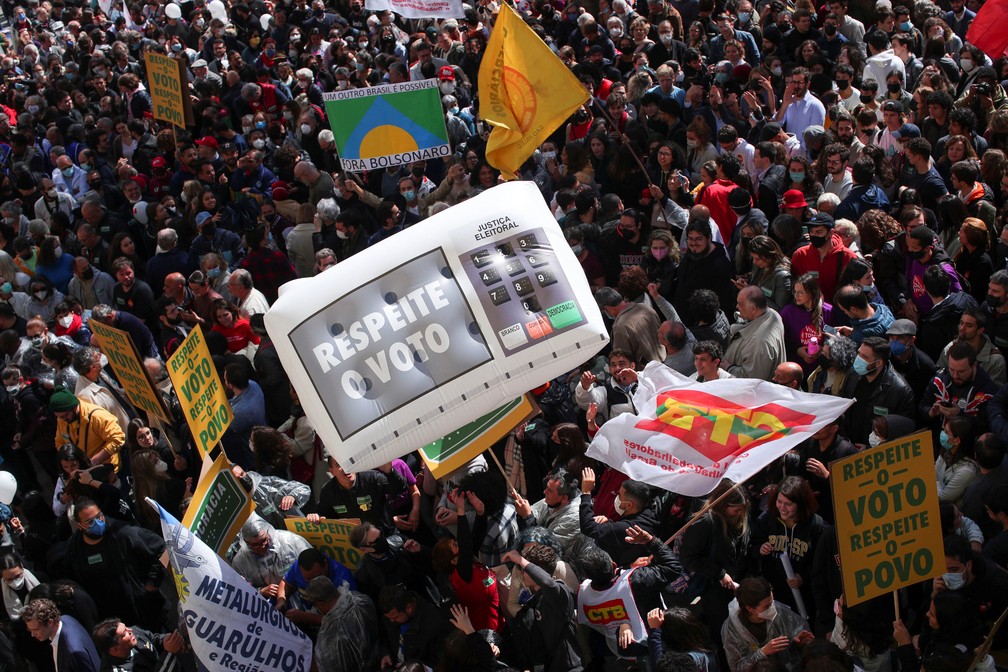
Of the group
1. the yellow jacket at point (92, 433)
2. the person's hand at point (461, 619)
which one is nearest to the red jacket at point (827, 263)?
the person's hand at point (461, 619)

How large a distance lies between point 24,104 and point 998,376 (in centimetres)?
1598

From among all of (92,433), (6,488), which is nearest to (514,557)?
(6,488)

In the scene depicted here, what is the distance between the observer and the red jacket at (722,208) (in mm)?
10555

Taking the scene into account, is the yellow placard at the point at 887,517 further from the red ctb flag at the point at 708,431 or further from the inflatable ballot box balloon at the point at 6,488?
the inflatable ballot box balloon at the point at 6,488

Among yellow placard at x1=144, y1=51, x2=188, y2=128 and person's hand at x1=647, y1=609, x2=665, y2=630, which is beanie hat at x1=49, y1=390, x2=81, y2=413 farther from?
yellow placard at x1=144, y1=51, x2=188, y2=128

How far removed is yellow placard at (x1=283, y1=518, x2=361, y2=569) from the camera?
25.8 ft

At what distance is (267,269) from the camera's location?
1199cm

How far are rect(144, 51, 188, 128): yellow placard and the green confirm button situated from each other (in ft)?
31.8

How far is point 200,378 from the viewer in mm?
8406

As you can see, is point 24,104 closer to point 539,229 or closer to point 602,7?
point 602,7

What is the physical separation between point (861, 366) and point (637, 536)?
6.68 feet

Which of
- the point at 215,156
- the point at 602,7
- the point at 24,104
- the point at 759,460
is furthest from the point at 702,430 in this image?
the point at 24,104

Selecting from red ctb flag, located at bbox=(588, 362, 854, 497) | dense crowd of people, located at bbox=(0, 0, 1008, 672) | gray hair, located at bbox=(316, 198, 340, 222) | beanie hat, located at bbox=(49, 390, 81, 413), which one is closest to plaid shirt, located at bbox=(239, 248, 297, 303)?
dense crowd of people, located at bbox=(0, 0, 1008, 672)

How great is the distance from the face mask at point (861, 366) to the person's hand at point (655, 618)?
7.65 feet
